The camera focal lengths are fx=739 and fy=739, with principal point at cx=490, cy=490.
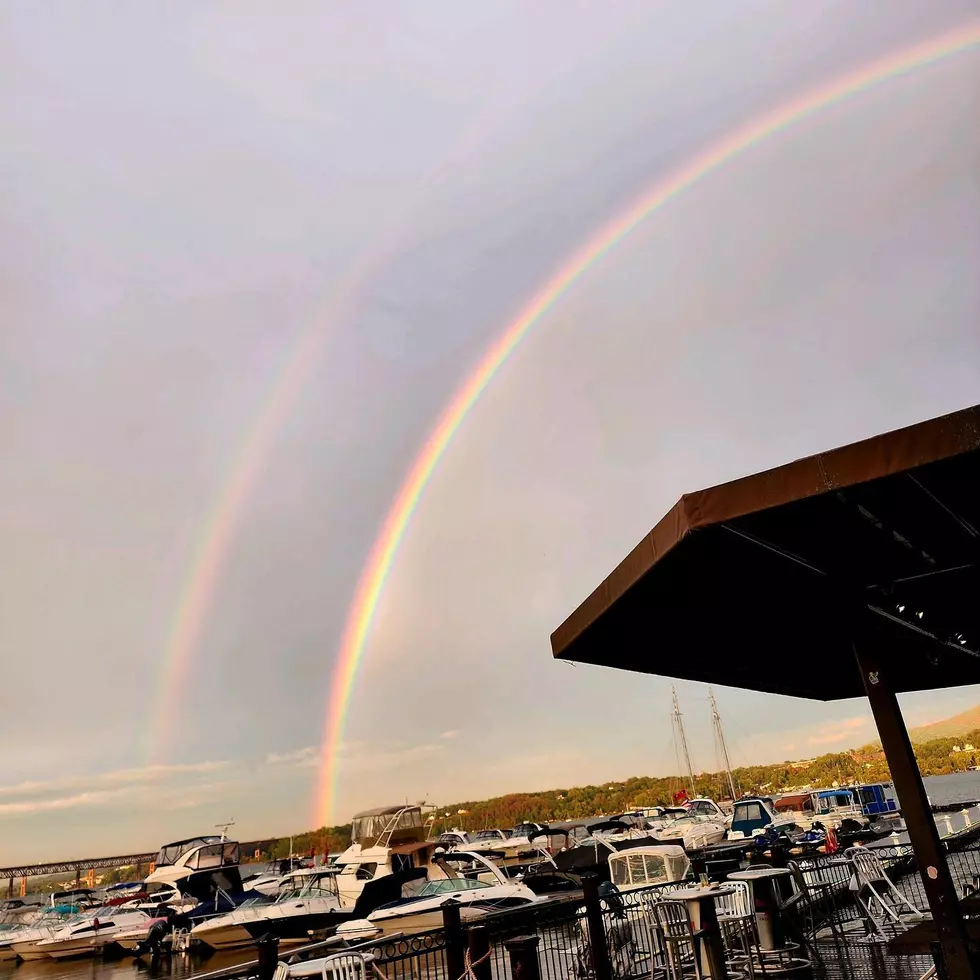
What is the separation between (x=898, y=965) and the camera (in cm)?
788

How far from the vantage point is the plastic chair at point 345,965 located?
616 cm

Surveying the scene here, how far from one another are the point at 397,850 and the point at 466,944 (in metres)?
19.6

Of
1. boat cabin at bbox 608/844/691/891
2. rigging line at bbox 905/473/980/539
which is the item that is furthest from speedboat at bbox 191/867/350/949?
rigging line at bbox 905/473/980/539

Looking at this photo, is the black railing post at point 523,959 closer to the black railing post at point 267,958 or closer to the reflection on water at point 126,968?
the black railing post at point 267,958

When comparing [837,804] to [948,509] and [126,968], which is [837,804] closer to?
A: [126,968]

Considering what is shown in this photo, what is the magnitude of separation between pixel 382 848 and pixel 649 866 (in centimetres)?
1433

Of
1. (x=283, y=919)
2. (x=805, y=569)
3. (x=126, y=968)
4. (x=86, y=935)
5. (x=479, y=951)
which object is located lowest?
(x=126, y=968)

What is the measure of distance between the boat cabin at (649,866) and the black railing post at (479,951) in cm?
777

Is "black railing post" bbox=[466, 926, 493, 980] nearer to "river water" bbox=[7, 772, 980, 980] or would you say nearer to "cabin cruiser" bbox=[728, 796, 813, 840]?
"river water" bbox=[7, 772, 980, 980]

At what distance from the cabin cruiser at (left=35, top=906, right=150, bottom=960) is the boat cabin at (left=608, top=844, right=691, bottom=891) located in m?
20.1

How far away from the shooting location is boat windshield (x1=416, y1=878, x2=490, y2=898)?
16641 mm

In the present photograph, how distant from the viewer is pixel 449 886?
17094 mm

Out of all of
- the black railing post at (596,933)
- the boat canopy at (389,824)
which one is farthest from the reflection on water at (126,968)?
the black railing post at (596,933)

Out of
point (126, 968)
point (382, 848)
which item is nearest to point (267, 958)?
point (382, 848)
